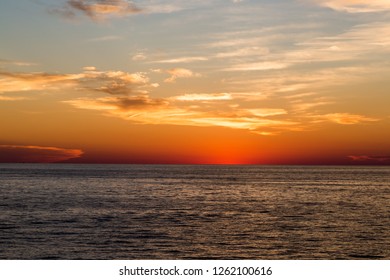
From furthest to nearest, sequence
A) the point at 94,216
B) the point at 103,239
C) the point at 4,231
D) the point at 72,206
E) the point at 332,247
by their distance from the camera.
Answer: the point at 72,206
the point at 94,216
the point at 4,231
the point at 103,239
the point at 332,247

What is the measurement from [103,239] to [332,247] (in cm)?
1989

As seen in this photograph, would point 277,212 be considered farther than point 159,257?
Yes

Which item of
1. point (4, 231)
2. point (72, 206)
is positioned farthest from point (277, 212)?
point (4, 231)

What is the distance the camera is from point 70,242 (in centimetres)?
4394

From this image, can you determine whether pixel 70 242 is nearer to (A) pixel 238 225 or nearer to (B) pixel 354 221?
(A) pixel 238 225

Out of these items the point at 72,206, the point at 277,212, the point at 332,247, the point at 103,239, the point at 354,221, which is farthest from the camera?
the point at 72,206

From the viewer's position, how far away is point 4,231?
4928cm

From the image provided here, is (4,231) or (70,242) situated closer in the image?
(70,242)
